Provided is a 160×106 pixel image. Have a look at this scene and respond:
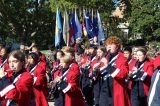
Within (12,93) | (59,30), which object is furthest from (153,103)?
(59,30)

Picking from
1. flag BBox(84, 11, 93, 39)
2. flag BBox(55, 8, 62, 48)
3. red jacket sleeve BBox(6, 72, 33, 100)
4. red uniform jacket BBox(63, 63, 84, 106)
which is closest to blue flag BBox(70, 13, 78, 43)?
flag BBox(55, 8, 62, 48)

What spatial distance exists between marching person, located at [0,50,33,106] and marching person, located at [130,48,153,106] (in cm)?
359

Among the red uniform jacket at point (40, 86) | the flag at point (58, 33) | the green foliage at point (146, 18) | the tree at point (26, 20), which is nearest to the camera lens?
the red uniform jacket at point (40, 86)

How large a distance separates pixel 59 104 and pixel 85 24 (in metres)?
14.9

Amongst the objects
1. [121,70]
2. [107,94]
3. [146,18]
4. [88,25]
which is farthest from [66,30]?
[146,18]

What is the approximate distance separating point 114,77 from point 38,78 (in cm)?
159

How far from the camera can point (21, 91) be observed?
5.91m

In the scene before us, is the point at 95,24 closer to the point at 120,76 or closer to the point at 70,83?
the point at 120,76

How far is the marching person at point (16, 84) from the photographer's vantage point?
5.86m

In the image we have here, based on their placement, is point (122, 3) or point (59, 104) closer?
point (59, 104)

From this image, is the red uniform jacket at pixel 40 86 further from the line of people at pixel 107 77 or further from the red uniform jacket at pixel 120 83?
the red uniform jacket at pixel 120 83

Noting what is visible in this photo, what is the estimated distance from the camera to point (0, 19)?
57.5 meters

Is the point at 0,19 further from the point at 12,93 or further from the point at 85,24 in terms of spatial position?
the point at 12,93

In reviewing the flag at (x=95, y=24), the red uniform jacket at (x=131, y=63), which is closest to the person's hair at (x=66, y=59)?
the red uniform jacket at (x=131, y=63)
